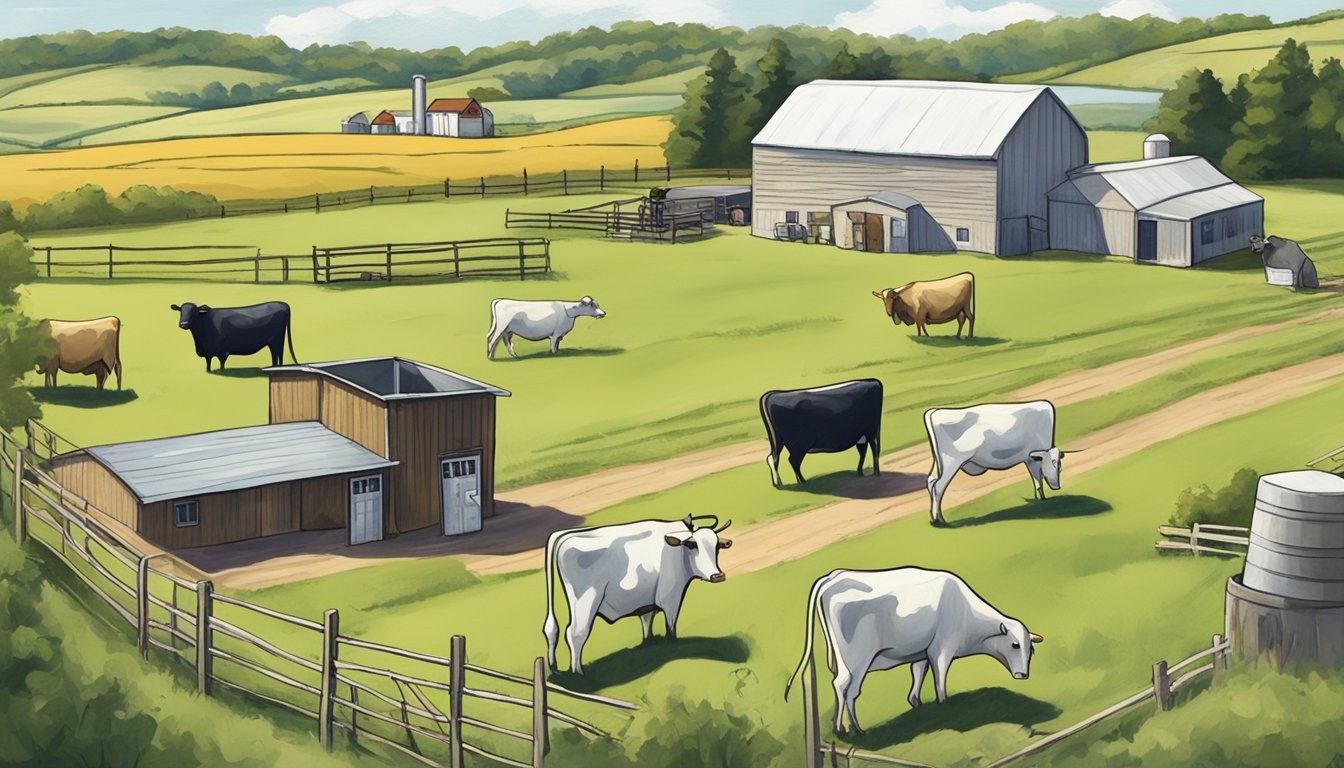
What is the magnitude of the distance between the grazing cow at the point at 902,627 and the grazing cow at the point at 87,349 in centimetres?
2192

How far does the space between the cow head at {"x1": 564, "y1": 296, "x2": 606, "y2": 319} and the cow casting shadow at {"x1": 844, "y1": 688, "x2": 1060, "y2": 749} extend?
2196 cm

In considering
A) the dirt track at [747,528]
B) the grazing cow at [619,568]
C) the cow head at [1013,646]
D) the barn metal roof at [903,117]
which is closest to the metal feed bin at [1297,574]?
the cow head at [1013,646]

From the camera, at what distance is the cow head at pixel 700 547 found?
21328 mm

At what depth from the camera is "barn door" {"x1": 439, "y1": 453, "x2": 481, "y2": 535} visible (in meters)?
28.0

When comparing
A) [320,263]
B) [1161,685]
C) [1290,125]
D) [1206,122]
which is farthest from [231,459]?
[1206,122]

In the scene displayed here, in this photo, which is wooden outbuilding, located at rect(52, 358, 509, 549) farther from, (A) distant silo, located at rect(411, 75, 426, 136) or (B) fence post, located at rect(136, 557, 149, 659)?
(A) distant silo, located at rect(411, 75, 426, 136)

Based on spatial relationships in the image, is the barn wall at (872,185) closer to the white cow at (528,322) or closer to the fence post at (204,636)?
the white cow at (528,322)

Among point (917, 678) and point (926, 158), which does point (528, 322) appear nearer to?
point (926, 158)

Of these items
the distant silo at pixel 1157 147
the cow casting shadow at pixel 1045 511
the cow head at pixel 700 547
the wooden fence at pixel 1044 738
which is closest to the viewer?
the wooden fence at pixel 1044 738

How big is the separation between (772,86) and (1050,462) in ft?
182

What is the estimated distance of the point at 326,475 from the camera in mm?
27484

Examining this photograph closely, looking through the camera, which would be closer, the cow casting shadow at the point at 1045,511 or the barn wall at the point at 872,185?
the cow casting shadow at the point at 1045,511

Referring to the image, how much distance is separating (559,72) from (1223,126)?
312 ft

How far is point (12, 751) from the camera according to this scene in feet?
53.5
